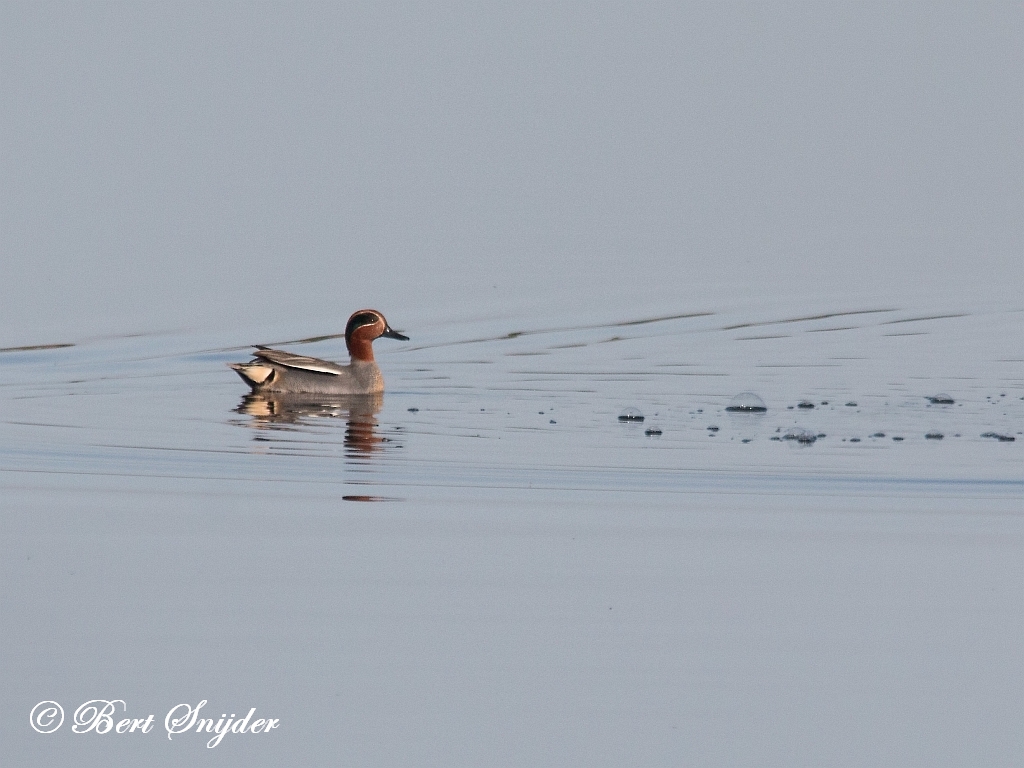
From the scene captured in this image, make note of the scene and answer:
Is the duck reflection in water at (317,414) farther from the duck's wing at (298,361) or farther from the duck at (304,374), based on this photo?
the duck's wing at (298,361)

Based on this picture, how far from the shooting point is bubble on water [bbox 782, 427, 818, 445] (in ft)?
55.1

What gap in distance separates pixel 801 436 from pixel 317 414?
5.08 m

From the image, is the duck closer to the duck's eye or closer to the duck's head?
the duck's head

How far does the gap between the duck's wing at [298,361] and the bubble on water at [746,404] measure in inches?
164

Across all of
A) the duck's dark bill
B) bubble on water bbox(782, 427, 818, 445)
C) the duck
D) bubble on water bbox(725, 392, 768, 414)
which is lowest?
bubble on water bbox(782, 427, 818, 445)

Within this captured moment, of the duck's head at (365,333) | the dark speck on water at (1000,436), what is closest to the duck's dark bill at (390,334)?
the duck's head at (365,333)

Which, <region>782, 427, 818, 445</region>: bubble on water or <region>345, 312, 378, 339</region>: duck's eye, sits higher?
<region>345, 312, 378, 339</region>: duck's eye

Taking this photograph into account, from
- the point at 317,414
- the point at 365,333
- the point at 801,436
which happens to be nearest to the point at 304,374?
the point at 317,414

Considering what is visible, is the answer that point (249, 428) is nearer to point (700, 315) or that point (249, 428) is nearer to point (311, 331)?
point (311, 331)

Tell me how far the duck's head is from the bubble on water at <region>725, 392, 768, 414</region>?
14.0 feet

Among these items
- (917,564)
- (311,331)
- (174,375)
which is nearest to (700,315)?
(311,331)

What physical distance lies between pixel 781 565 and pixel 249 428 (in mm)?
6987

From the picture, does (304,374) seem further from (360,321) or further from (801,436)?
(801,436)

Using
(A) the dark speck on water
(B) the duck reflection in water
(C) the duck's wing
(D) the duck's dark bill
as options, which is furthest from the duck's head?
(A) the dark speck on water
